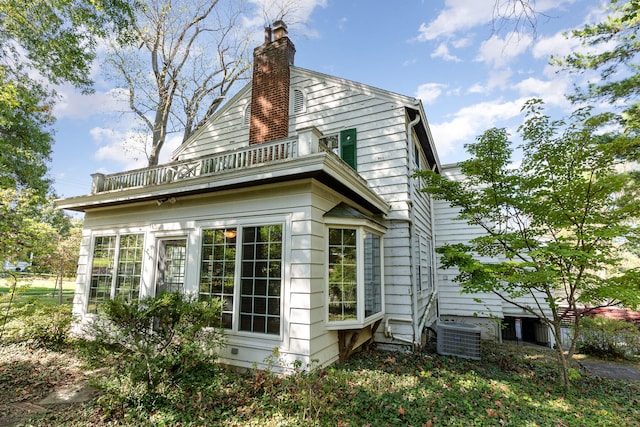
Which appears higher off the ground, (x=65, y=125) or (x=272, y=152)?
(x=65, y=125)

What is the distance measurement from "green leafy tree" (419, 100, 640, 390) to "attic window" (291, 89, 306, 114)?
4.03 meters

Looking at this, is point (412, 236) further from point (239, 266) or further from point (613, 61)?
point (613, 61)

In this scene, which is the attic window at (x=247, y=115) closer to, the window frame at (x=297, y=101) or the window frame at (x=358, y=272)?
the window frame at (x=297, y=101)

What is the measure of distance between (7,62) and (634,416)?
1715 cm

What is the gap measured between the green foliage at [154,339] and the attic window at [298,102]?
569 cm

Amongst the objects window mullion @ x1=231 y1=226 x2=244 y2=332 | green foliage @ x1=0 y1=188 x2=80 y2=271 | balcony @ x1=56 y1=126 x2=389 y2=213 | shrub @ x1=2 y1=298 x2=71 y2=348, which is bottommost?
shrub @ x1=2 y1=298 x2=71 y2=348

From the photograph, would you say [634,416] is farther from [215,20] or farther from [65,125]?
[65,125]

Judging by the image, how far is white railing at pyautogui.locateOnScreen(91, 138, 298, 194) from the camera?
5031 millimetres

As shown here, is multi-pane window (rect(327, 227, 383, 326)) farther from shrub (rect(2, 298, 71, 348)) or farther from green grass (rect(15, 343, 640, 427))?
shrub (rect(2, 298, 71, 348))

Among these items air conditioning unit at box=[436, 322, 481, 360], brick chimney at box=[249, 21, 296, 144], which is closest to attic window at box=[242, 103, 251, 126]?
brick chimney at box=[249, 21, 296, 144]

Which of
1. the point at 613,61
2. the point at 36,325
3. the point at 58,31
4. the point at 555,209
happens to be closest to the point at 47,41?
the point at 58,31

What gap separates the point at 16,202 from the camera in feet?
26.9

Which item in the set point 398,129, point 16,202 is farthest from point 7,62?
point 398,129

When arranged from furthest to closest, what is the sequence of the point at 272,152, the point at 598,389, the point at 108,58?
the point at 108,58
the point at 272,152
the point at 598,389
